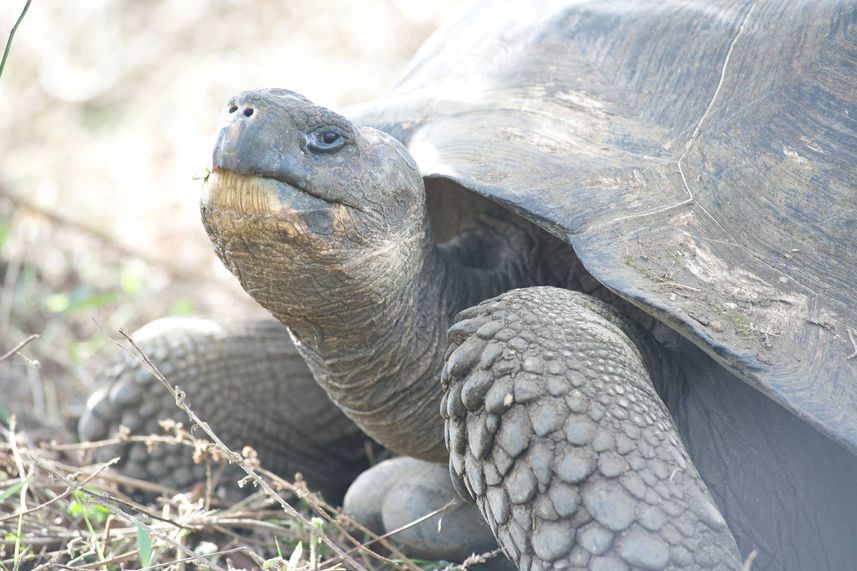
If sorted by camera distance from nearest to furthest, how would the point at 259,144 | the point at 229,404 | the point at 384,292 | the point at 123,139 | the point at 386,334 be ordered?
the point at 259,144
the point at 384,292
the point at 386,334
the point at 229,404
the point at 123,139

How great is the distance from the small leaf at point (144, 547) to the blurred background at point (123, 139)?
39.3 inches

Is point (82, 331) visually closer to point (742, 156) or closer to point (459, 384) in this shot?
point (459, 384)

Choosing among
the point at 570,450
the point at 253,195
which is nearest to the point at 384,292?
the point at 253,195

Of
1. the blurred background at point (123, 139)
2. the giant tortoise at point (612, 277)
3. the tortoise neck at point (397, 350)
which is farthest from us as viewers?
the blurred background at point (123, 139)

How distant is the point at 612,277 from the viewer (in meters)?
2.11

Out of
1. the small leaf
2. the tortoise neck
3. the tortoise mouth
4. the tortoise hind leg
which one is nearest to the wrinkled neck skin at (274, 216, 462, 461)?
the tortoise neck

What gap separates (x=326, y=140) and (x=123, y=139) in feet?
18.2

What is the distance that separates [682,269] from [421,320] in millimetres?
754

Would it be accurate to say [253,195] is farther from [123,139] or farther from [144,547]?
[123,139]

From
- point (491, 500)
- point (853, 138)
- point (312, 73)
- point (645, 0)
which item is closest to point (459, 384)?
point (491, 500)

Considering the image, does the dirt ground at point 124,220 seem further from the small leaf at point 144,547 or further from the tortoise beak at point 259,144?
the tortoise beak at point 259,144

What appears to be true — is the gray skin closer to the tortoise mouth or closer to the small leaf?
the tortoise mouth

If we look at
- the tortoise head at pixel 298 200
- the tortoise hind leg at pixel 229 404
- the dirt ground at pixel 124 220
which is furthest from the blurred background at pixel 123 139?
the tortoise head at pixel 298 200

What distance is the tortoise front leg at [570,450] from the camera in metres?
1.83
